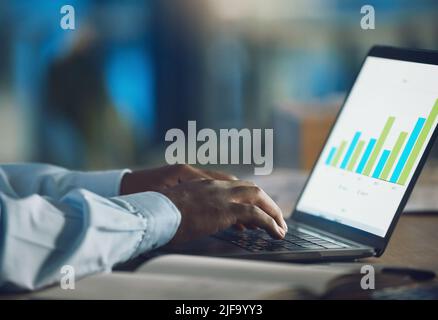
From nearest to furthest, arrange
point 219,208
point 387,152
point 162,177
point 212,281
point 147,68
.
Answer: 1. point 212,281
2. point 219,208
3. point 387,152
4. point 162,177
5. point 147,68

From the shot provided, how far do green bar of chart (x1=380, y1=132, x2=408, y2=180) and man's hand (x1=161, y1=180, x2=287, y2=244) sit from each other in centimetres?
14

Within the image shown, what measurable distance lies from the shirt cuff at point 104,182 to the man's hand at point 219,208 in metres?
0.24

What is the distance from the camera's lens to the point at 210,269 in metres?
0.90

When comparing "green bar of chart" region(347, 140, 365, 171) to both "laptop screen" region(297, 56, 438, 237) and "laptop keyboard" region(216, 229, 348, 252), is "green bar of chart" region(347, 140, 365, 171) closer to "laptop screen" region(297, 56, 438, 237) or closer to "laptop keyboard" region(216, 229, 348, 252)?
"laptop screen" region(297, 56, 438, 237)

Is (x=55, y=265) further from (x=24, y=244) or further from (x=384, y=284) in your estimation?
(x=384, y=284)

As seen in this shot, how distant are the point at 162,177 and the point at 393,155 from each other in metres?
0.31

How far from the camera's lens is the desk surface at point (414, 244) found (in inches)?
39.9

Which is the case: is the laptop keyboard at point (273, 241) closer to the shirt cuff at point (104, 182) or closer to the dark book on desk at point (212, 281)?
the dark book on desk at point (212, 281)

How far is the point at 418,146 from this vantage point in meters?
1.06

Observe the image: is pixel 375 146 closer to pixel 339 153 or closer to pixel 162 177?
pixel 339 153

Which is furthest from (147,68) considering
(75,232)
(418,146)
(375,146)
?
(75,232)

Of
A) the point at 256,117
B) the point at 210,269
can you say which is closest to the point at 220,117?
the point at 256,117

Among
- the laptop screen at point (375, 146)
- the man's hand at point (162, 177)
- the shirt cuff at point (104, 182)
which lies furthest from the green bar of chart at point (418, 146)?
the shirt cuff at point (104, 182)

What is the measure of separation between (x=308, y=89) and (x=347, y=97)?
3.11 metres
